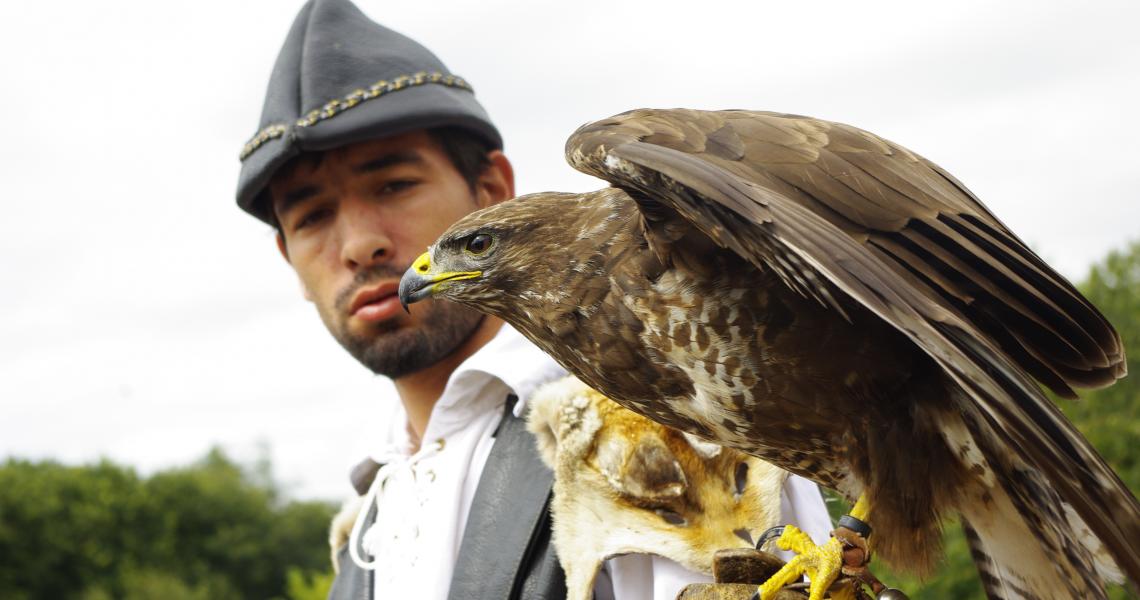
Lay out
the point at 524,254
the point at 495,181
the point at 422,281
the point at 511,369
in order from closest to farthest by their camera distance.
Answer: the point at 524,254, the point at 422,281, the point at 511,369, the point at 495,181

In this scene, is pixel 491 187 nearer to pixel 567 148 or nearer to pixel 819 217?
pixel 567 148

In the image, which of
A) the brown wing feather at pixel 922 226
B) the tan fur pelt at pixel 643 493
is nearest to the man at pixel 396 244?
the tan fur pelt at pixel 643 493

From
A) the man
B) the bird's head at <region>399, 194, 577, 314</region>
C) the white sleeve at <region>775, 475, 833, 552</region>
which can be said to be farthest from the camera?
the man

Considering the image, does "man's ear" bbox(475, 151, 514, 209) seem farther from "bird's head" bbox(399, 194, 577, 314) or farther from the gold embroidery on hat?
"bird's head" bbox(399, 194, 577, 314)

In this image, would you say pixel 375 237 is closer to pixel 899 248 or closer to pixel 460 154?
pixel 460 154

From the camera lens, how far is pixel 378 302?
12.0 ft

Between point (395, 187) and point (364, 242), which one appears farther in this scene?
point (395, 187)

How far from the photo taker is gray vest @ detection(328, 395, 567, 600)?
9.43 ft

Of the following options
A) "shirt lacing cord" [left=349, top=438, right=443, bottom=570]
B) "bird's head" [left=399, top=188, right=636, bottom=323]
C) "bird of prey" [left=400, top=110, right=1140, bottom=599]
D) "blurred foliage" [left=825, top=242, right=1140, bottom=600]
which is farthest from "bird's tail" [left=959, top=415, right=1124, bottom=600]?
"blurred foliage" [left=825, top=242, right=1140, bottom=600]

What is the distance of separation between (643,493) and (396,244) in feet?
4.62

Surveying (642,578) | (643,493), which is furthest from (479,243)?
(642,578)

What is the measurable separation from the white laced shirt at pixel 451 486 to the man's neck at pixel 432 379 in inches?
8.5

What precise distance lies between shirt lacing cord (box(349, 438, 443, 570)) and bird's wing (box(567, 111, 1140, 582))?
1.67 meters

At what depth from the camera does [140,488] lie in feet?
105
